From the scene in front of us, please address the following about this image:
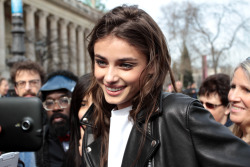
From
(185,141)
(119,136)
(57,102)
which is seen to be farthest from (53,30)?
(185,141)

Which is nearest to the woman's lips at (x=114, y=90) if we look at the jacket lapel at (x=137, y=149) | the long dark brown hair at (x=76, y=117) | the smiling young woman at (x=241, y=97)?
the jacket lapel at (x=137, y=149)

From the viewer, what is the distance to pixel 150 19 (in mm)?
1759

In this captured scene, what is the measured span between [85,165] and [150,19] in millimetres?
1074

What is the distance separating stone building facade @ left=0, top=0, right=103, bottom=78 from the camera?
96.3 feet

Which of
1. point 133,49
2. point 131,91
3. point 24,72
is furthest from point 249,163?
point 24,72

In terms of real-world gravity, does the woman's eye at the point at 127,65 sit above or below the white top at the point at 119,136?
above

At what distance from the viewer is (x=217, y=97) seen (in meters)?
3.94

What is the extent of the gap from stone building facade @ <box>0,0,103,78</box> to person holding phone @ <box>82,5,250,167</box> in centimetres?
2500

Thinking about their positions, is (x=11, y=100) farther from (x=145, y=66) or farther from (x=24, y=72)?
(x=24, y=72)

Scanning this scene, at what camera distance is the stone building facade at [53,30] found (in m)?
29.3

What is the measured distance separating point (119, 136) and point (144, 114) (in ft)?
0.79

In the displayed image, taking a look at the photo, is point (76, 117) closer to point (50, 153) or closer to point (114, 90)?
point (50, 153)

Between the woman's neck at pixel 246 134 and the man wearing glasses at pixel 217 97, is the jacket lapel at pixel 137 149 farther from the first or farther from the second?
the man wearing glasses at pixel 217 97

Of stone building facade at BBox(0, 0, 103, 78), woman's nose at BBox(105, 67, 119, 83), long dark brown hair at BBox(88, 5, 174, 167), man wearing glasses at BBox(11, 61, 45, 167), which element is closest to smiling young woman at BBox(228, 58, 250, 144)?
long dark brown hair at BBox(88, 5, 174, 167)
